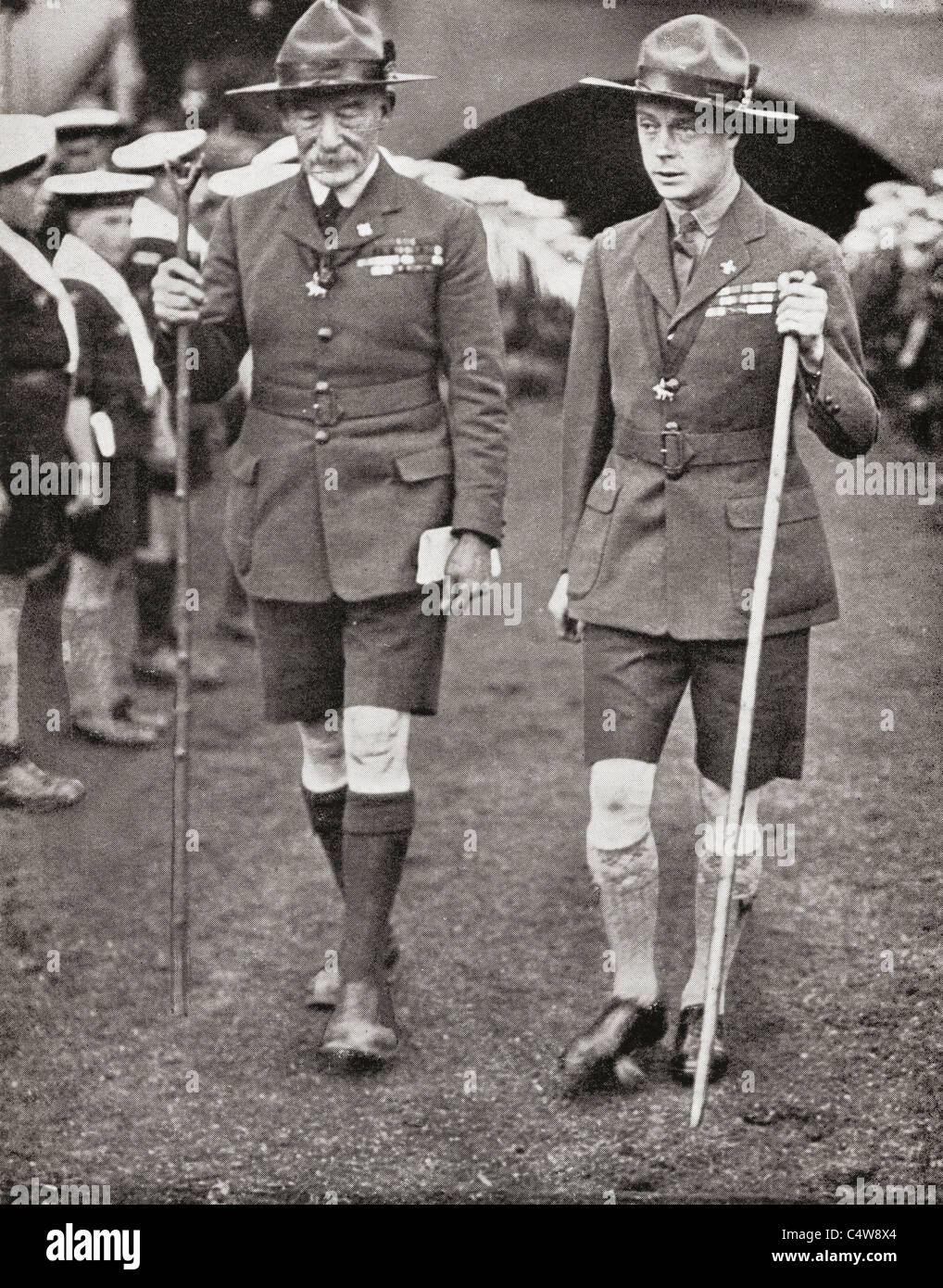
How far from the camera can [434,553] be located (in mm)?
5043

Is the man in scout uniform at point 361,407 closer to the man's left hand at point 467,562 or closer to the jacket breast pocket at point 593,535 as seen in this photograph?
the man's left hand at point 467,562

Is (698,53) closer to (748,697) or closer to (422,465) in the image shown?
(422,465)

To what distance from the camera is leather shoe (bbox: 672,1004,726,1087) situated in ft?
16.3

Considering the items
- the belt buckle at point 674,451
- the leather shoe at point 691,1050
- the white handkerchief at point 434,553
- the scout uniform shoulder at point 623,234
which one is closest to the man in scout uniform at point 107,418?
the white handkerchief at point 434,553

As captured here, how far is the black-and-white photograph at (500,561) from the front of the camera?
15.9 ft

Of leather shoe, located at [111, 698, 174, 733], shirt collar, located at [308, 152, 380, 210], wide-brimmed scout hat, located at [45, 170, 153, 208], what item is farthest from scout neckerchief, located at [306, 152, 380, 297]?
leather shoe, located at [111, 698, 174, 733]

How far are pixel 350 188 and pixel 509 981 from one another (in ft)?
6.90

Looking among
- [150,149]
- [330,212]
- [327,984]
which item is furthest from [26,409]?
[327,984]

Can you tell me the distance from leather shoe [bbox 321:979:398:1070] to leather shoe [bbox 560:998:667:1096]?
458 mm

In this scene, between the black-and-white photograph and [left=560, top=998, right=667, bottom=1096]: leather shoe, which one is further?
[left=560, top=998, right=667, bottom=1096]: leather shoe

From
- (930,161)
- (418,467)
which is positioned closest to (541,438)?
(418,467)

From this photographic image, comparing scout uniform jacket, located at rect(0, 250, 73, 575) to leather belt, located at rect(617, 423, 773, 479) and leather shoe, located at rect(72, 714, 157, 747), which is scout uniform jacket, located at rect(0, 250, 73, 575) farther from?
leather belt, located at rect(617, 423, 773, 479)

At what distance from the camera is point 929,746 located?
529cm
